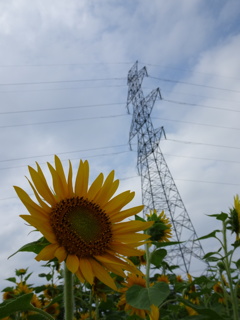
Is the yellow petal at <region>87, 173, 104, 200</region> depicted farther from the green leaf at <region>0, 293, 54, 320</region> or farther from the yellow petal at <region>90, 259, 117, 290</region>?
the green leaf at <region>0, 293, 54, 320</region>

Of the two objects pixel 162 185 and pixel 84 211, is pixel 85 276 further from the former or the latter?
pixel 162 185

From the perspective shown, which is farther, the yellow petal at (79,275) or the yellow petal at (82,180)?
the yellow petal at (82,180)

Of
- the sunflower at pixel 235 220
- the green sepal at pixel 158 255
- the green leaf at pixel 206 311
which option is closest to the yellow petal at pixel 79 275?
the green leaf at pixel 206 311

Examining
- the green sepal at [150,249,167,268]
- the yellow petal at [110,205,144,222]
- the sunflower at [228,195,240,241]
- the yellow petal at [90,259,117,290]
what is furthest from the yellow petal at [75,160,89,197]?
the sunflower at [228,195,240,241]

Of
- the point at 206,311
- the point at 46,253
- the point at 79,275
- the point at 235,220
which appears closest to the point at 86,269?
the point at 79,275

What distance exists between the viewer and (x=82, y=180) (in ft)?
3.85

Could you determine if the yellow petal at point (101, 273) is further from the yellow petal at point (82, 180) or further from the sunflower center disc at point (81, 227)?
the yellow petal at point (82, 180)

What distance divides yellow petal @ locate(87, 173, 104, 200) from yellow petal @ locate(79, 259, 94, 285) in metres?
0.23

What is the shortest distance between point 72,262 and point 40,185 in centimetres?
23

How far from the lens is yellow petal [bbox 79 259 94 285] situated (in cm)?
94

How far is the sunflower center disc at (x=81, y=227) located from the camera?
100cm

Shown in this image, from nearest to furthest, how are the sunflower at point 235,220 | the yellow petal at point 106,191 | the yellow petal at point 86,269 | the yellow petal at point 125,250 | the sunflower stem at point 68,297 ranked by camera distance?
the sunflower stem at point 68,297
the yellow petal at point 86,269
the yellow petal at point 125,250
the yellow petal at point 106,191
the sunflower at point 235,220

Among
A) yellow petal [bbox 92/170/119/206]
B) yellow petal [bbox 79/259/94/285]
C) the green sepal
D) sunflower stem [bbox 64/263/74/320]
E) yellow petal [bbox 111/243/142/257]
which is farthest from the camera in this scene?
the green sepal

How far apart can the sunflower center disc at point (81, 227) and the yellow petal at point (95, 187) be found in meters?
0.03
